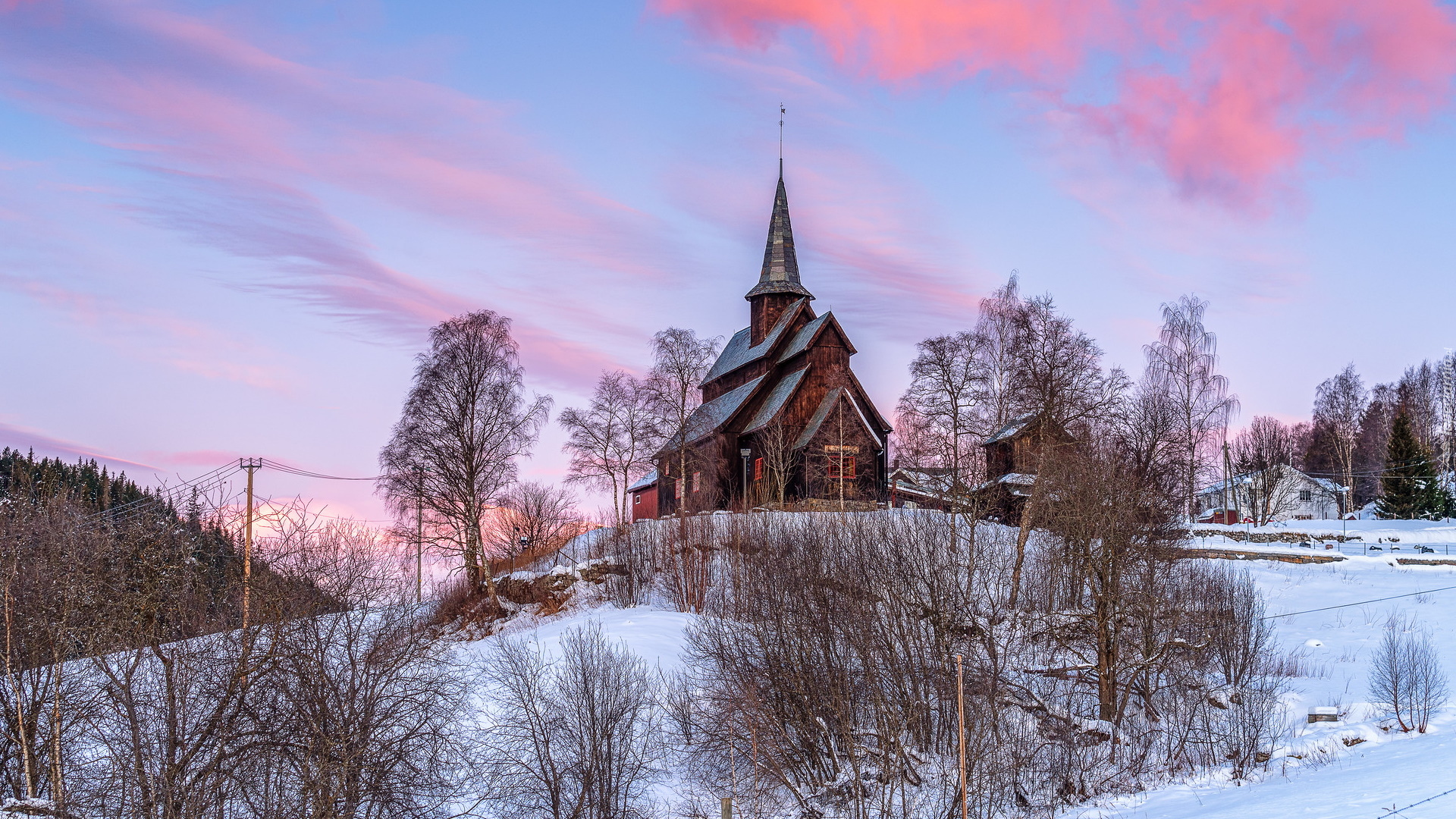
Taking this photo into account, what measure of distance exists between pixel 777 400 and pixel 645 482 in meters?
14.4

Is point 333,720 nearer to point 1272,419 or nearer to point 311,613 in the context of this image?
point 311,613

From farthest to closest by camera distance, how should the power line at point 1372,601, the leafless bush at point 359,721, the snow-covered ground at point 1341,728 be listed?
the power line at point 1372,601
the leafless bush at point 359,721
the snow-covered ground at point 1341,728

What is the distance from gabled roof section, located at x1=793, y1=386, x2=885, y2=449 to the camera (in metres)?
47.3

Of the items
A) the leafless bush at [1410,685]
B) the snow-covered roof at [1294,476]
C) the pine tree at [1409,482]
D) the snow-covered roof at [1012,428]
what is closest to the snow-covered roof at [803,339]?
the snow-covered roof at [1012,428]

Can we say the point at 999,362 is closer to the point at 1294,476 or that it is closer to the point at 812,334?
the point at 812,334

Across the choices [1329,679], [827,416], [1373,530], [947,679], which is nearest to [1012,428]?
[827,416]

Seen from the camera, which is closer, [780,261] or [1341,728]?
[1341,728]

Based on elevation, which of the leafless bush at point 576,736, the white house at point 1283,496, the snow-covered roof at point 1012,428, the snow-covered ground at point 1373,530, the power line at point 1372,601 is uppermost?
the snow-covered roof at point 1012,428

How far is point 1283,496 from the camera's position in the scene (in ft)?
268

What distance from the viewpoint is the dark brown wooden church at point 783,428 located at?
46.8 m

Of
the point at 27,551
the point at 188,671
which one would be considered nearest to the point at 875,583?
the point at 188,671

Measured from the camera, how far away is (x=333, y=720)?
2434cm

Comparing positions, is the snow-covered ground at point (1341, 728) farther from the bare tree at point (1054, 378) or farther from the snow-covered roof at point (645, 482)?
the snow-covered roof at point (645, 482)

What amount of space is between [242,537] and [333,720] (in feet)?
35.9
